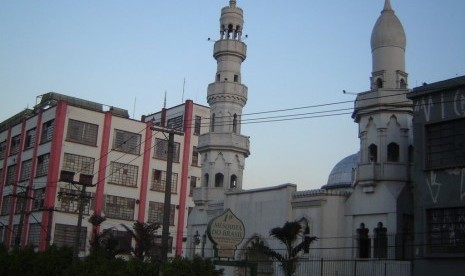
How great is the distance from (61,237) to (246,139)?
18.7 metres

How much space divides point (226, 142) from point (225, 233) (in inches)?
724

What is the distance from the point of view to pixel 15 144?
60.0m

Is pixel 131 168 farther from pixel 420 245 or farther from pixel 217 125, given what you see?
pixel 420 245

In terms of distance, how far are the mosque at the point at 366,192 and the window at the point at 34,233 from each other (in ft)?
56.8

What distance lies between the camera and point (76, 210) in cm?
5144

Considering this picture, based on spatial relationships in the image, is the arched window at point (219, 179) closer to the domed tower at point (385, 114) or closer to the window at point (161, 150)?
the domed tower at point (385, 114)

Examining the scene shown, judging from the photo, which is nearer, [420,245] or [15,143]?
[420,245]

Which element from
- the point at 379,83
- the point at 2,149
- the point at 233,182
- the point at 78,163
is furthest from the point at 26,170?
the point at 379,83

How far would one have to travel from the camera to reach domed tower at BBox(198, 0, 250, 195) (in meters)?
40.8

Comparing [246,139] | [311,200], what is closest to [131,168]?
[246,139]

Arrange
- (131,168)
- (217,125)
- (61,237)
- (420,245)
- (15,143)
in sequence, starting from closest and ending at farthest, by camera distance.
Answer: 1. (420,245)
2. (217,125)
3. (61,237)
4. (131,168)
5. (15,143)

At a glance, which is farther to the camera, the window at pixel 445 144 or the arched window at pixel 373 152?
the arched window at pixel 373 152

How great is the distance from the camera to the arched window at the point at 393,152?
33.2 m

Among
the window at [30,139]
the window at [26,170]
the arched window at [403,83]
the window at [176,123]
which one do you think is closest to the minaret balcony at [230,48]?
the arched window at [403,83]
